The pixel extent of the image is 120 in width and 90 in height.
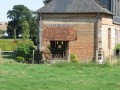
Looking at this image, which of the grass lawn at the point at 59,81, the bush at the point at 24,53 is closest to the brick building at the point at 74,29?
the bush at the point at 24,53

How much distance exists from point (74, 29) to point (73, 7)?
183 centimetres

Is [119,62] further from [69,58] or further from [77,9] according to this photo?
[77,9]

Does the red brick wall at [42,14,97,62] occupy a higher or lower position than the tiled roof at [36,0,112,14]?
lower

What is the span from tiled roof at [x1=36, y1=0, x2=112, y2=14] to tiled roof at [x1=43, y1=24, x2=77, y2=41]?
135 cm

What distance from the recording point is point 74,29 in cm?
3219

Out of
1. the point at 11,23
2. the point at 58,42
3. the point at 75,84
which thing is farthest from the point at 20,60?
the point at 11,23

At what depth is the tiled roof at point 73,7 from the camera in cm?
3219

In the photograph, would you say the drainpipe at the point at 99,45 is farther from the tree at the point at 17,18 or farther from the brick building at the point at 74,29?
the tree at the point at 17,18

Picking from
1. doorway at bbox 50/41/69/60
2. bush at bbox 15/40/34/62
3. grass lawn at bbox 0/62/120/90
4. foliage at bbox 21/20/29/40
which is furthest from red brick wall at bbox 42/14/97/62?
foliage at bbox 21/20/29/40

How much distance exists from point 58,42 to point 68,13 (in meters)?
2.33

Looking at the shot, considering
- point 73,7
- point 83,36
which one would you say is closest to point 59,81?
point 83,36

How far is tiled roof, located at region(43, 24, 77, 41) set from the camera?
31422mm

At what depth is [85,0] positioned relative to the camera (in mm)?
33438

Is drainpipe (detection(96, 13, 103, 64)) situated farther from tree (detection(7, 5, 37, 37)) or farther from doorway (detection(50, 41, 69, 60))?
tree (detection(7, 5, 37, 37))
